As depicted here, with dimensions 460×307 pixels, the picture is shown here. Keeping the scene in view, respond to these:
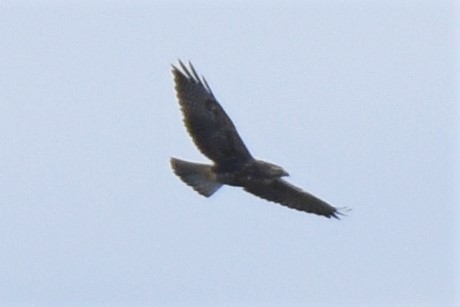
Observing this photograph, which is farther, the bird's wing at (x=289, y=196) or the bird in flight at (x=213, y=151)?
the bird's wing at (x=289, y=196)

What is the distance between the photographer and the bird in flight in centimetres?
1962

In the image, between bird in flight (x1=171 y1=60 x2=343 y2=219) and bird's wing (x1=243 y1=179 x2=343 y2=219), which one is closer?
bird in flight (x1=171 y1=60 x2=343 y2=219)

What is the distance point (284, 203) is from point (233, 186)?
1036 millimetres

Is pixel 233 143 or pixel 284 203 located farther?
pixel 284 203

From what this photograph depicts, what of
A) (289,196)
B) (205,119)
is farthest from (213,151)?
(289,196)

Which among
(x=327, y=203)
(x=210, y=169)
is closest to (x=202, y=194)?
(x=210, y=169)

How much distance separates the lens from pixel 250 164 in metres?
19.9

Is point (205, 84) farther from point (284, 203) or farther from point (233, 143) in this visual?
point (284, 203)

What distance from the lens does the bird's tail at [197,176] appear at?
2022 cm

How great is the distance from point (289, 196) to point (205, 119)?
1885mm

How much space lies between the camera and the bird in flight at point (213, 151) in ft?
64.4

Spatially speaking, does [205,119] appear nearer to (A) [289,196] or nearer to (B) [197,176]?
(B) [197,176]

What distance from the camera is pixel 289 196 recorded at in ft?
69.0

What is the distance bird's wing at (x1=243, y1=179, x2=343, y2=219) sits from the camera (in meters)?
20.3
